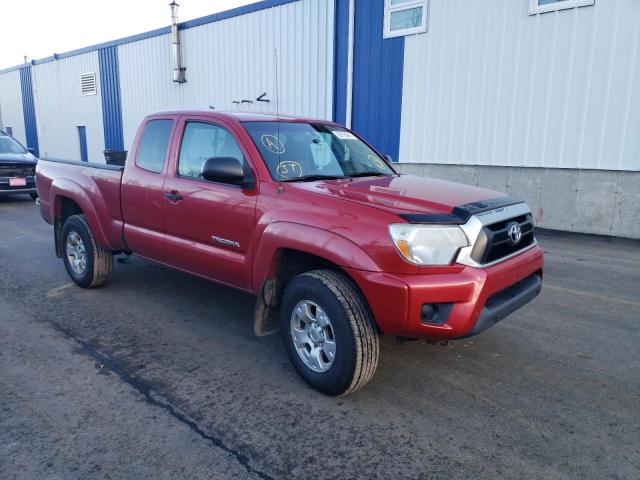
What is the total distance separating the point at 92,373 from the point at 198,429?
3.76 ft

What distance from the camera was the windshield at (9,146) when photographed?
1269cm

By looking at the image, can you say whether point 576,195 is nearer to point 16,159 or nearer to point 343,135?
point 343,135

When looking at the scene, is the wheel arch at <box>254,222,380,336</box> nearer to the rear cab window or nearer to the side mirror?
the side mirror

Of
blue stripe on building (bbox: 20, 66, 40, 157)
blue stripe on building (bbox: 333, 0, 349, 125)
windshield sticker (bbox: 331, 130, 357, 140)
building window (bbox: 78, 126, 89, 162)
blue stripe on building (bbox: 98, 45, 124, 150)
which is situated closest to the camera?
windshield sticker (bbox: 331, 130, 357, 140)

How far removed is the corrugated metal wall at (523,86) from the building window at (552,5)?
0.09 metres

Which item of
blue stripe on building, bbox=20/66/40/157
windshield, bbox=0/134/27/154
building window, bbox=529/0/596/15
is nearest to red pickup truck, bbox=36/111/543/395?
building window, bbox=529/0/596/15

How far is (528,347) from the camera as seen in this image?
3.99 meters

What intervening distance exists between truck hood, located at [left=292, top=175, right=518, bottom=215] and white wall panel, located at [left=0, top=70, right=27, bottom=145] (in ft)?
88.0

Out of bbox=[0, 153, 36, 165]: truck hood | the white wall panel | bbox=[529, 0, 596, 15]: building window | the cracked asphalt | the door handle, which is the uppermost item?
bbox=[529, 0, 596, 15]: building window

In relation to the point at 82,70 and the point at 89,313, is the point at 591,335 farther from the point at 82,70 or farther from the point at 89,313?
the point at 82,70

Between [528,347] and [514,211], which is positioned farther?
[528,347]

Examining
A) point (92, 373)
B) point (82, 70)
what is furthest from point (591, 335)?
point (82, 70)

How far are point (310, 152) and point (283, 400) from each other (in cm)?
196

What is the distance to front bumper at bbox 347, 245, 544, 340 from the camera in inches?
111
